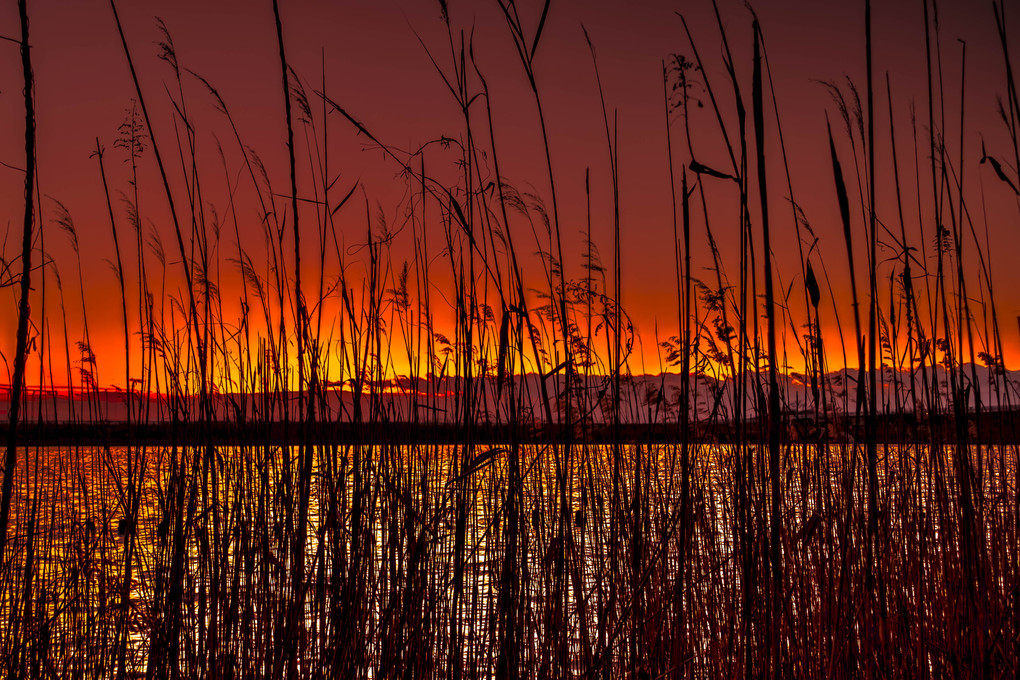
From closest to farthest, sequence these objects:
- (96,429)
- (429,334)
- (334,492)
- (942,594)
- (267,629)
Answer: (334,492)
(267,629)
(429,334)
(942,594)
(96,429)

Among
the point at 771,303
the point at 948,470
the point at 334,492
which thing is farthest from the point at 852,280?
the point at 948,470

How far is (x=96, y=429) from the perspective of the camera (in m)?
2.04

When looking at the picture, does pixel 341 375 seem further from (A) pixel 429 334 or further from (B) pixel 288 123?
(B) pixel 288 123

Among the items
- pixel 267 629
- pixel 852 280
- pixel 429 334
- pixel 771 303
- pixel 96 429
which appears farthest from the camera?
pixel 96 429

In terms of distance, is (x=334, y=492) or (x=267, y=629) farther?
(x=267, y=629)

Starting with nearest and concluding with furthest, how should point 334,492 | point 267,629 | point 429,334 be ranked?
point 334,492 < point 267,629 < point 429,334

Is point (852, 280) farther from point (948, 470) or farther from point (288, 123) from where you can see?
point (948, 470)

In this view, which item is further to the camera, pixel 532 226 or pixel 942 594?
pixel 942 594

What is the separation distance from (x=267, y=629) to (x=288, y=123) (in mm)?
908

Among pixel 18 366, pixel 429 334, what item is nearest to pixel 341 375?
pixel 429 334

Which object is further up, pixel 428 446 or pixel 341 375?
pixel 341 375

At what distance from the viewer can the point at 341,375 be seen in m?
1.46

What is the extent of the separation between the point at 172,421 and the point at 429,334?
492mm

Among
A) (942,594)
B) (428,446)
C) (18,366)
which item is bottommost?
(942,594)
